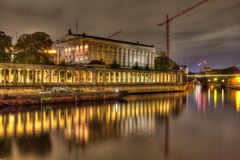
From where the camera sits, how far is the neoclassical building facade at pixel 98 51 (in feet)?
393

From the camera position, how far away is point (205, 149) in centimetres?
2528

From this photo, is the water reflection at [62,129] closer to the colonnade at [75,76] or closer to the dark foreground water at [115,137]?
the dark foreground water at [115,137]

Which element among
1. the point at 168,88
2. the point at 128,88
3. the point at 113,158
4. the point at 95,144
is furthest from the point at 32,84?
the point at 168,88

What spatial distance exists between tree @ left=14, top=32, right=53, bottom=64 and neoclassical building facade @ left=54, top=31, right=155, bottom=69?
100ft

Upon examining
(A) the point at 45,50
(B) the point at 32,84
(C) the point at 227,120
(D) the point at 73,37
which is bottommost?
(C) the point at 227,120

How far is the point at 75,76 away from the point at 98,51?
41.5m

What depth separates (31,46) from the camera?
253ft

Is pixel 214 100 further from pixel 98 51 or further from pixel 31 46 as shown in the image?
pixel 98 51

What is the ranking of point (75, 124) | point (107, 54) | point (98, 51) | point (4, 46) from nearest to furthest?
point (75, 124), point (4, 46), point (98, 51), point (107, 54)

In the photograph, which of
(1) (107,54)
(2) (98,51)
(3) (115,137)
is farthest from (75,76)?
(3) (115,137)

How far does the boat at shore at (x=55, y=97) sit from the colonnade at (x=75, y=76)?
12894 millimetres

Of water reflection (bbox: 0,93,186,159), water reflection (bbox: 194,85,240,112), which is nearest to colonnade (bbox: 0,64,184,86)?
water reflection (bbox: 194,85,240,112)

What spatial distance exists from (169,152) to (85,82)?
208 ft

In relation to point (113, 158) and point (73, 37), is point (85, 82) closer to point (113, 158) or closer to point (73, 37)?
point (73, 37)
